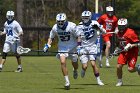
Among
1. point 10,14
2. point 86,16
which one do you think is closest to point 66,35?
point 86,16

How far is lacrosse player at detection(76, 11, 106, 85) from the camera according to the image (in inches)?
712

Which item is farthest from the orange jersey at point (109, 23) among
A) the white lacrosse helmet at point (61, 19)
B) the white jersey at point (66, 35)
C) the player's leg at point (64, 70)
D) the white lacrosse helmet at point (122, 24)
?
the player's leg at point (64, 70)

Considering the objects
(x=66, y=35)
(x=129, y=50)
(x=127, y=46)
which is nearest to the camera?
(x=66, y=35)

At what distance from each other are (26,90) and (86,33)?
9.69 ft

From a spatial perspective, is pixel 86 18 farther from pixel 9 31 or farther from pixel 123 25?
pixel 9 31

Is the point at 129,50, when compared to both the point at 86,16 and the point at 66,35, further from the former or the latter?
the point at 66,35

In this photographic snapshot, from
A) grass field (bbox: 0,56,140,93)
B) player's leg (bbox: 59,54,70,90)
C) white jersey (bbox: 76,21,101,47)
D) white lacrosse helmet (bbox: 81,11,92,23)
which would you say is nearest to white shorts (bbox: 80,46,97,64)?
white jersey (bbox: 76,21,101,47)

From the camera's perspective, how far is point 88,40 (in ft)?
60.7

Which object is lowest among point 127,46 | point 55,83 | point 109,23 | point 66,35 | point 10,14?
point 55,83

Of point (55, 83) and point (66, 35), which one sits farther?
point (55, 83)

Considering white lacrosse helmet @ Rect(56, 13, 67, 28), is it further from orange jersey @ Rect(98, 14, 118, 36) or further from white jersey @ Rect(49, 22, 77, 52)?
orange jersey @ Rect(98, 14, 118, 36)

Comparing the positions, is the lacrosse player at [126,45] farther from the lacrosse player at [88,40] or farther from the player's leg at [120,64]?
the lacrosse player at [88,40]

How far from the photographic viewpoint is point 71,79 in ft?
66.0

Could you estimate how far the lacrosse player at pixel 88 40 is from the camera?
59.3ft
